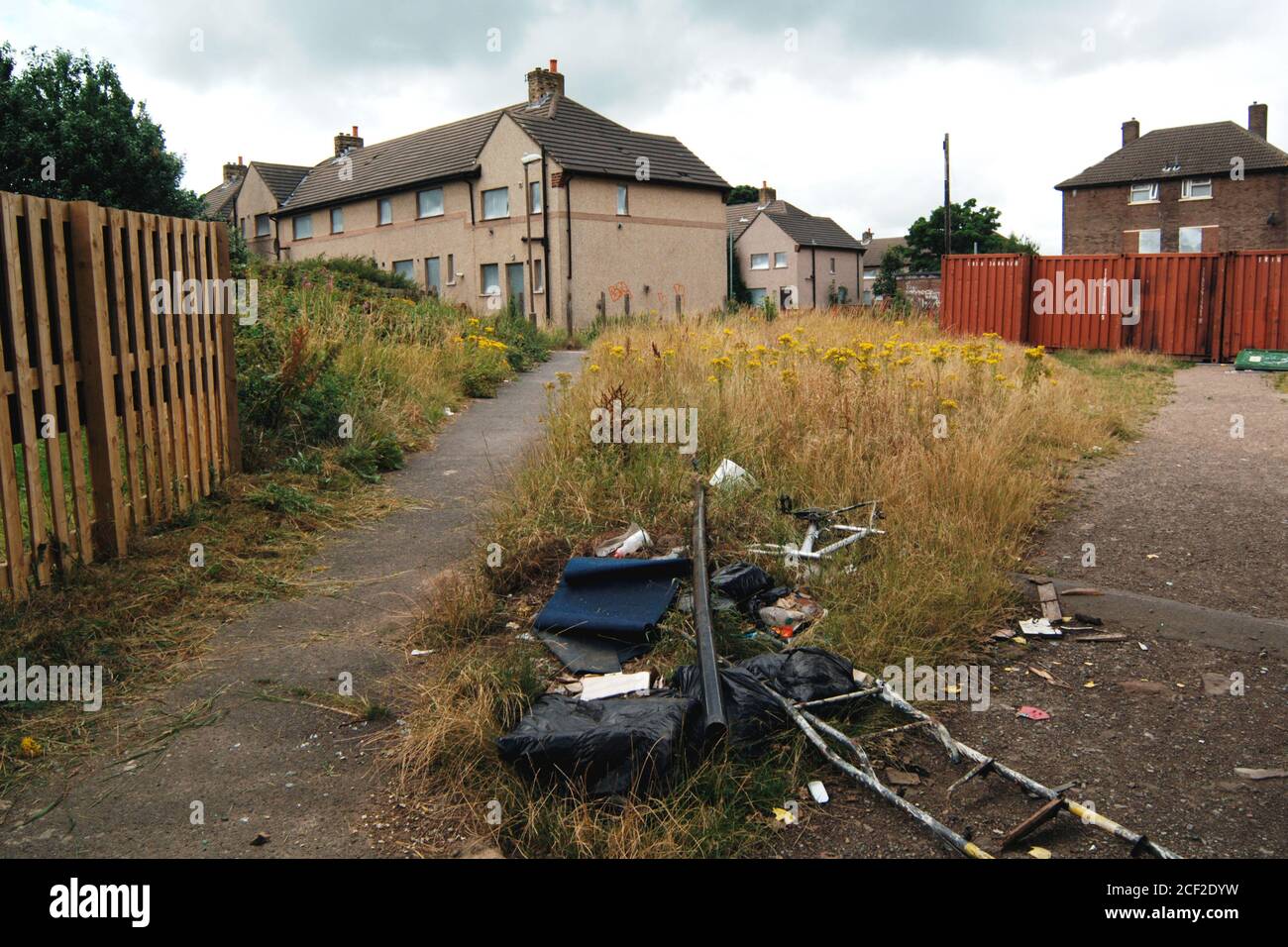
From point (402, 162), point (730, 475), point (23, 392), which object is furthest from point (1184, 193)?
point (23, 392)

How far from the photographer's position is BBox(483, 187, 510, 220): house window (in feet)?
103

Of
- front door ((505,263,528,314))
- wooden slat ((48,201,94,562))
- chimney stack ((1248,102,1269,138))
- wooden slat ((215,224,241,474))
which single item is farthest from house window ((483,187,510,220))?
chimney stack ((1248,102,1269,138))

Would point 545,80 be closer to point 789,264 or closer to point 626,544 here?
point 789,264

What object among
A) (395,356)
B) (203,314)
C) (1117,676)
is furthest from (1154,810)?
(395,356)

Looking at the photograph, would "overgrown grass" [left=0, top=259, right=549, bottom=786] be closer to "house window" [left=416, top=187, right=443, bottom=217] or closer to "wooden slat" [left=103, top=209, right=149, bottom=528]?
"wooden slat" [left=103, top=209, right=149, bottom=528]

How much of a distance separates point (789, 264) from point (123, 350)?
5321 cm

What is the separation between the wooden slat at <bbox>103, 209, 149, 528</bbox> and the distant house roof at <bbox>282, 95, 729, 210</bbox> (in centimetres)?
2427

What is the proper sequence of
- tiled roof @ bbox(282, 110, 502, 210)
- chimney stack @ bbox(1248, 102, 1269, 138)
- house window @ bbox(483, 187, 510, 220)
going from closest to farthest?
1. house window @ bbox(483, 187, 510, 220)
2. tiled roof @ bbox(282, 110, 502, 210)
3. chimney stack @ bbox(1248, 102, 1269, 138)

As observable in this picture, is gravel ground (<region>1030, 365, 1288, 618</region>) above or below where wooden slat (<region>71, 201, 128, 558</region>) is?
below

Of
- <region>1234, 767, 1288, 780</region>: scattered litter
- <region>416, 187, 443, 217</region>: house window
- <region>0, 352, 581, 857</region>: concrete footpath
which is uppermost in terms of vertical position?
<region>416, 187, 443, 217</region>: house window

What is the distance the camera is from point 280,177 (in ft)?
141

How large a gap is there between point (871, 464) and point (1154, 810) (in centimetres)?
366

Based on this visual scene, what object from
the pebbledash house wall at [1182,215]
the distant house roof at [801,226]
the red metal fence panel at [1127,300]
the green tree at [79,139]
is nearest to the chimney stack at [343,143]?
the green tree at [79,139]

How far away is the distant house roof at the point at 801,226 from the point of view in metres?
57.2
